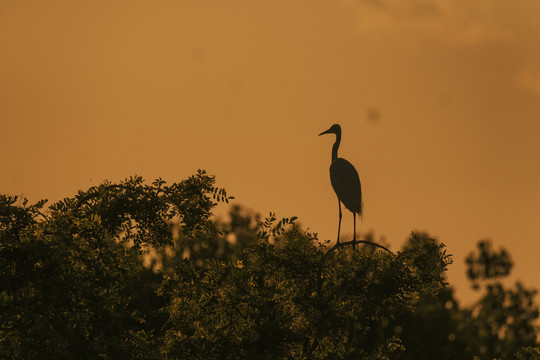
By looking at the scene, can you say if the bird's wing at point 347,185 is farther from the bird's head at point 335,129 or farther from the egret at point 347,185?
the bird's head at point 335,129

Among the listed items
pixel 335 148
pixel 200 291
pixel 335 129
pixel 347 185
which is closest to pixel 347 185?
pixel 347 185

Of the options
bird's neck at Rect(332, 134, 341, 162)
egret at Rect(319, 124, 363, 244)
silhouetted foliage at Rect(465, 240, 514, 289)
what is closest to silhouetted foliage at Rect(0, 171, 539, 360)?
egret at Rect(319, 124, 363, 244)

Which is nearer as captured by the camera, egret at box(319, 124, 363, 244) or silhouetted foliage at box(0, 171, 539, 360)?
silhouetted foliage at box(0, 171, 539, 360)

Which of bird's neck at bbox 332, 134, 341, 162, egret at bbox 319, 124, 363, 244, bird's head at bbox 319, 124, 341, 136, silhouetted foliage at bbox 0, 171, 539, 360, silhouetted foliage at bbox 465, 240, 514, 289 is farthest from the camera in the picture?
silhouetted foliage at bbox 465, 240, 514, 289

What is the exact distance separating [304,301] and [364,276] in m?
A: 1.23

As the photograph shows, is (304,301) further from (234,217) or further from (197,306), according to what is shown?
(234,217)

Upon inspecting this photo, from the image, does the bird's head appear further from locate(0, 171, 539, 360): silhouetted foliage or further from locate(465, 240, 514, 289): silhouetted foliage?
locate(465, 240, 514, 289): silhouetted foliage

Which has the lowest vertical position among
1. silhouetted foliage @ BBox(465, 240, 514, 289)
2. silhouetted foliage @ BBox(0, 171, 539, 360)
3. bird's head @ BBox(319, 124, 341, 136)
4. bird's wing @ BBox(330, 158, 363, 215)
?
silhouetted foliage @ BBox(0, 171, 539, 360)

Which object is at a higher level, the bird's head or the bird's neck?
the bird's head

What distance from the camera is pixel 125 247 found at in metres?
18.4

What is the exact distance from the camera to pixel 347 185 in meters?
23.4

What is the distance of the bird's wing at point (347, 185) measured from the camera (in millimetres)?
23266

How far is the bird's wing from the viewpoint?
916 inches

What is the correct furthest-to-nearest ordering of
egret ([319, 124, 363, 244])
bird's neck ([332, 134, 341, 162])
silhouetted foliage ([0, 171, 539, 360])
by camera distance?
bird's neck ([332, 134, 341, 162])
egret ([319, 124, 363, 244])
silhouetted foliage ([0, 171, 539, 360])
